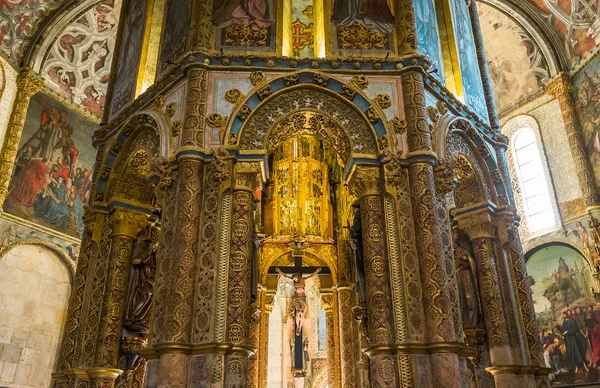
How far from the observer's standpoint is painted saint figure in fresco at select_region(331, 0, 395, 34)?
961 centimetres

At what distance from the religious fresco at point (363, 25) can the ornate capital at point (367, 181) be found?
236 centimetres

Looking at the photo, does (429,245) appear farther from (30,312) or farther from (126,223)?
(30,312)

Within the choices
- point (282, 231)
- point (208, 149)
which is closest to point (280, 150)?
point (282, 231)

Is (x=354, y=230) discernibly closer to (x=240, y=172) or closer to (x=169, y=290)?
(x=240, y=172)

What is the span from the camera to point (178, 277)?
7.26 meters

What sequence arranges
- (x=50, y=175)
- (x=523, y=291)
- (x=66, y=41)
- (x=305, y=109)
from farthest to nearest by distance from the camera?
(x=66, y=41) < (x=50, y=175) < (x=523, y=291) < (x=305, y=109)

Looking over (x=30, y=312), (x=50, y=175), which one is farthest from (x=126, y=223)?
(x=50, y=175)

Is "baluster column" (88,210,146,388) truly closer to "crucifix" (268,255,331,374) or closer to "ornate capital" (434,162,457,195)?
"crucifix" (268,255,331,374)

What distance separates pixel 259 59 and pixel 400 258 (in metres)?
4.03

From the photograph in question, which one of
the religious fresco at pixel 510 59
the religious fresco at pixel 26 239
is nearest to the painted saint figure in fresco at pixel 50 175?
the religious fresco at pixel 26 239

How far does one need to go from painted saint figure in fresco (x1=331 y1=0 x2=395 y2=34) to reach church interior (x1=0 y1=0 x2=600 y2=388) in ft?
0.12

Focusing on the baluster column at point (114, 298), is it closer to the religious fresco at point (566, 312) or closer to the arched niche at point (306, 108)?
the arched niche at point (306, 108)

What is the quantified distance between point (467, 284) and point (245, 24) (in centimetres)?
608

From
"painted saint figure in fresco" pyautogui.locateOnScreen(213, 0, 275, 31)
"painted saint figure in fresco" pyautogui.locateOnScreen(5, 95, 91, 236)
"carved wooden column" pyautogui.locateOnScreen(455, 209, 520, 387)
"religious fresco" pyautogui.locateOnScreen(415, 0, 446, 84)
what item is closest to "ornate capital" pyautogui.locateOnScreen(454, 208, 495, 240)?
"carved wooden column" pyautogui.locateOnScreen(455, 209, 520, 387)
